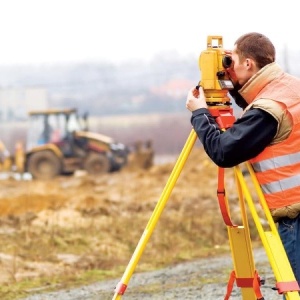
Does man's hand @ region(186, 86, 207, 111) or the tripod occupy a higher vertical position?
man's hand @ region(186, 86, 207, 111)

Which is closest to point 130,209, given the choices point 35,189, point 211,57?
point 35,189

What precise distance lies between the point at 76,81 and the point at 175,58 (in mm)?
5630

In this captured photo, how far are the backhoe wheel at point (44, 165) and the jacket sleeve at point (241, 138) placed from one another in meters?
25.6

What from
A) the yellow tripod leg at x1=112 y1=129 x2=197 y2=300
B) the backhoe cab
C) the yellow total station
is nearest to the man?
the yellow total station

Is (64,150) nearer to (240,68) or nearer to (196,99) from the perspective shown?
(196,99)

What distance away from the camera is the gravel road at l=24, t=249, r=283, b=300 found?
28.6ft

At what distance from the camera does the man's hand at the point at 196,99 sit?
5.23 m

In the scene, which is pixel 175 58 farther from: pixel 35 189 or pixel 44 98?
pixel 35 189

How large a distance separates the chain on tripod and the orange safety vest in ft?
0.85

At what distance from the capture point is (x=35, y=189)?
80.2 ft

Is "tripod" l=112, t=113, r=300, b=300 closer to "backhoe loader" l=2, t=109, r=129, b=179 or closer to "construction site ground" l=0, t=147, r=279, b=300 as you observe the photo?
"construction site ground" l=0, t=147, r=279, b=300

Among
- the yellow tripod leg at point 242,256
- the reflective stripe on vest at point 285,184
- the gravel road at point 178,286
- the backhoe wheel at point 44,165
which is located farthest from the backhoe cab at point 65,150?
the reflective stripe on vest at point 285,184

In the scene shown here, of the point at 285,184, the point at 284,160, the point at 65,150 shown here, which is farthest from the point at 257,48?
the point at 65,150

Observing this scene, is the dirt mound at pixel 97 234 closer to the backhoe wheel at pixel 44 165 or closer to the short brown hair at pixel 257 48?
the short brown hair at pixel 257 48
